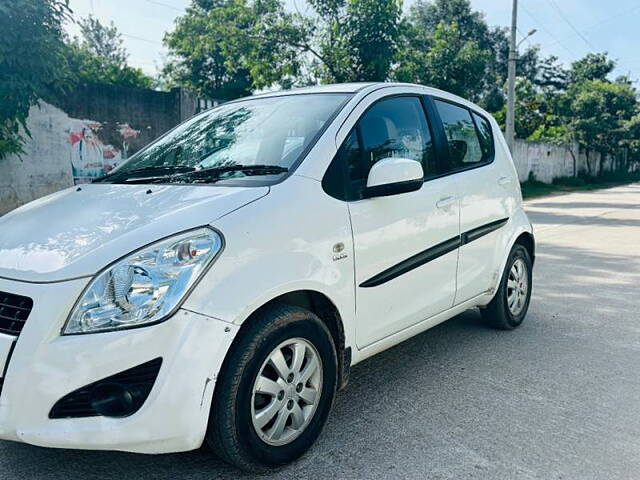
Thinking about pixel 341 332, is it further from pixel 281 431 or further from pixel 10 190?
pixel 10 190

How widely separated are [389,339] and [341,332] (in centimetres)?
46

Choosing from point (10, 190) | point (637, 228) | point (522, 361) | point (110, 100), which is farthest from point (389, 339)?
point (637, 228)

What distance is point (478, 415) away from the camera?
10.0 feet

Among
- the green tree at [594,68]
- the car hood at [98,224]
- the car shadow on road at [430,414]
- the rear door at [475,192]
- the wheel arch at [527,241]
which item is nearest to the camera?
the car hood at [98,224]

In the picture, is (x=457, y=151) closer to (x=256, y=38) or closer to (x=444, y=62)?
(x=256, y=38)

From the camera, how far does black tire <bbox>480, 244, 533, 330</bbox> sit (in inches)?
172

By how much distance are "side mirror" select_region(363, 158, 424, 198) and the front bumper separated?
1.16 m

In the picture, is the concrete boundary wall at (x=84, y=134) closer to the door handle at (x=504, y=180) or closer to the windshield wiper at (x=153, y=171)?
the windshield wiper at (x=153, y=171)

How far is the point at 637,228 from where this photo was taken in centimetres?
1205

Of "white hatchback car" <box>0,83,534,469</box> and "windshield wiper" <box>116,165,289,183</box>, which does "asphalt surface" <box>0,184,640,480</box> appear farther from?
"windshield wiper" <box>116,165,289,183</box>

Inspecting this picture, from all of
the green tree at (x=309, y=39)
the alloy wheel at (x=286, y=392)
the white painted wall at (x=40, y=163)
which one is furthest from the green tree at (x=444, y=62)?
the alloy wheel at (x=286, y=392)

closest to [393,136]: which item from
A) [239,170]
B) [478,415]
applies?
[239,170]

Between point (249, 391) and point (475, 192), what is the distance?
2.28 metres

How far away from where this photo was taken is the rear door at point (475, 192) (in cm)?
375
